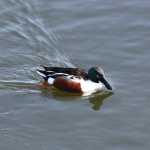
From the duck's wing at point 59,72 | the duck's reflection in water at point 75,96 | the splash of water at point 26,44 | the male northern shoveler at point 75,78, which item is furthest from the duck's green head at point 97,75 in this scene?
the splash of water at point 26,44

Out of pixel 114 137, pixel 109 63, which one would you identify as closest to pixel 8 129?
pixel 114 137

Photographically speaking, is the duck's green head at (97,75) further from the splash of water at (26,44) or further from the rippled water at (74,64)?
the splash of water at (26,44)

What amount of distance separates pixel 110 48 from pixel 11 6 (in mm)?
3289

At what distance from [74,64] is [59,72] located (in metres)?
0.74

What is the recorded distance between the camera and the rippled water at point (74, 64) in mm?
13156

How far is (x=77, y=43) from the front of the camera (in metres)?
16.5

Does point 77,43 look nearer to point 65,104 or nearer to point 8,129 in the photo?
point 65,104

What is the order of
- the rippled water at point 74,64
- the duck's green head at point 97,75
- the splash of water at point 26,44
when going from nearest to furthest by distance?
the rippled water at point 74,64 → the duck's green head at point 97,75 → the splash of water at point 26,44

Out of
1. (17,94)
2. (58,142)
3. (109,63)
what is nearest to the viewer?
(58,142)

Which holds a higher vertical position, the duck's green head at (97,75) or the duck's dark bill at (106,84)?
the duck's green head at (97,75)

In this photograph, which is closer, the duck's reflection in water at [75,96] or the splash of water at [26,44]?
the duck's reflection in water at [75,96]

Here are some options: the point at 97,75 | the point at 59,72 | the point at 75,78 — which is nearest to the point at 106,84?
the point at 97,75

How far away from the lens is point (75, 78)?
15.2 meters

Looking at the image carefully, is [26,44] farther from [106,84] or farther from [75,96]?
[106,84]
